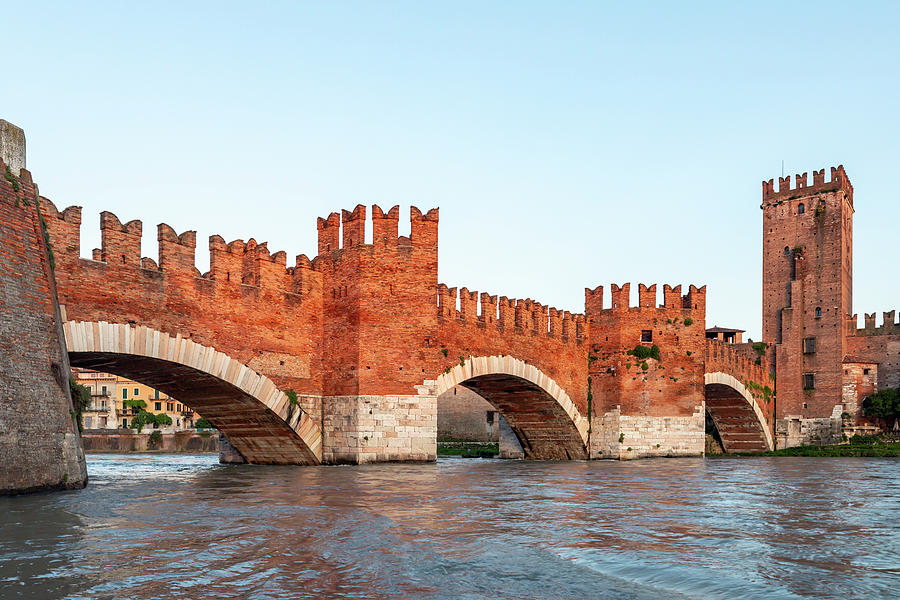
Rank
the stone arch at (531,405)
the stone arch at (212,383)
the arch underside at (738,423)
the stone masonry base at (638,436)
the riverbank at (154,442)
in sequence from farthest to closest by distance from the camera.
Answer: the riverbank at (154,442)
the arch underside at (738,423)
the stone masonry base at (638,436)
the stone arch at (531,405)
the stone arch at (212,383)

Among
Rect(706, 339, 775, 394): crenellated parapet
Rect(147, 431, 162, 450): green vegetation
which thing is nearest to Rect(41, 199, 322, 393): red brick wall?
Rect(706, 339, 775, 394): crenellated parapet

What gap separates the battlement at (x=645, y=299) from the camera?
3412cm

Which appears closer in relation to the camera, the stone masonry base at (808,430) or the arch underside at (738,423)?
the arch underside at (738,423)

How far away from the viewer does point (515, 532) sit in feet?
36.6

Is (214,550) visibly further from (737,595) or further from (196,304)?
(196,304)

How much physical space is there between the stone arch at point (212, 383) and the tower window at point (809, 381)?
41.6m

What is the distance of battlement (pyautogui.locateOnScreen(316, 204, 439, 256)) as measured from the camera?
Result: 77.9 ft

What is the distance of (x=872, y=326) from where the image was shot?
58219mm

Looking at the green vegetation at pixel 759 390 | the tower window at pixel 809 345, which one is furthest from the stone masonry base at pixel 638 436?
the tower window at pixel 809 345

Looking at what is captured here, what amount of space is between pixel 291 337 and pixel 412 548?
14.2m

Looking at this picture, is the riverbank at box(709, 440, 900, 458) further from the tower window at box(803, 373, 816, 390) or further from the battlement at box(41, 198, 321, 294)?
the battlement at box(41, 198, 321, 294)

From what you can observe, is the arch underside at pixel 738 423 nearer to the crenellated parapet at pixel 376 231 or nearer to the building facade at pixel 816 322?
the building facade at pixel 816 322

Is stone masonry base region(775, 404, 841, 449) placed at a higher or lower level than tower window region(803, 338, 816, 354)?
lower

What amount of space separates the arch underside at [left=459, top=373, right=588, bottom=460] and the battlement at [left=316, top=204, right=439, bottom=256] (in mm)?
7438
